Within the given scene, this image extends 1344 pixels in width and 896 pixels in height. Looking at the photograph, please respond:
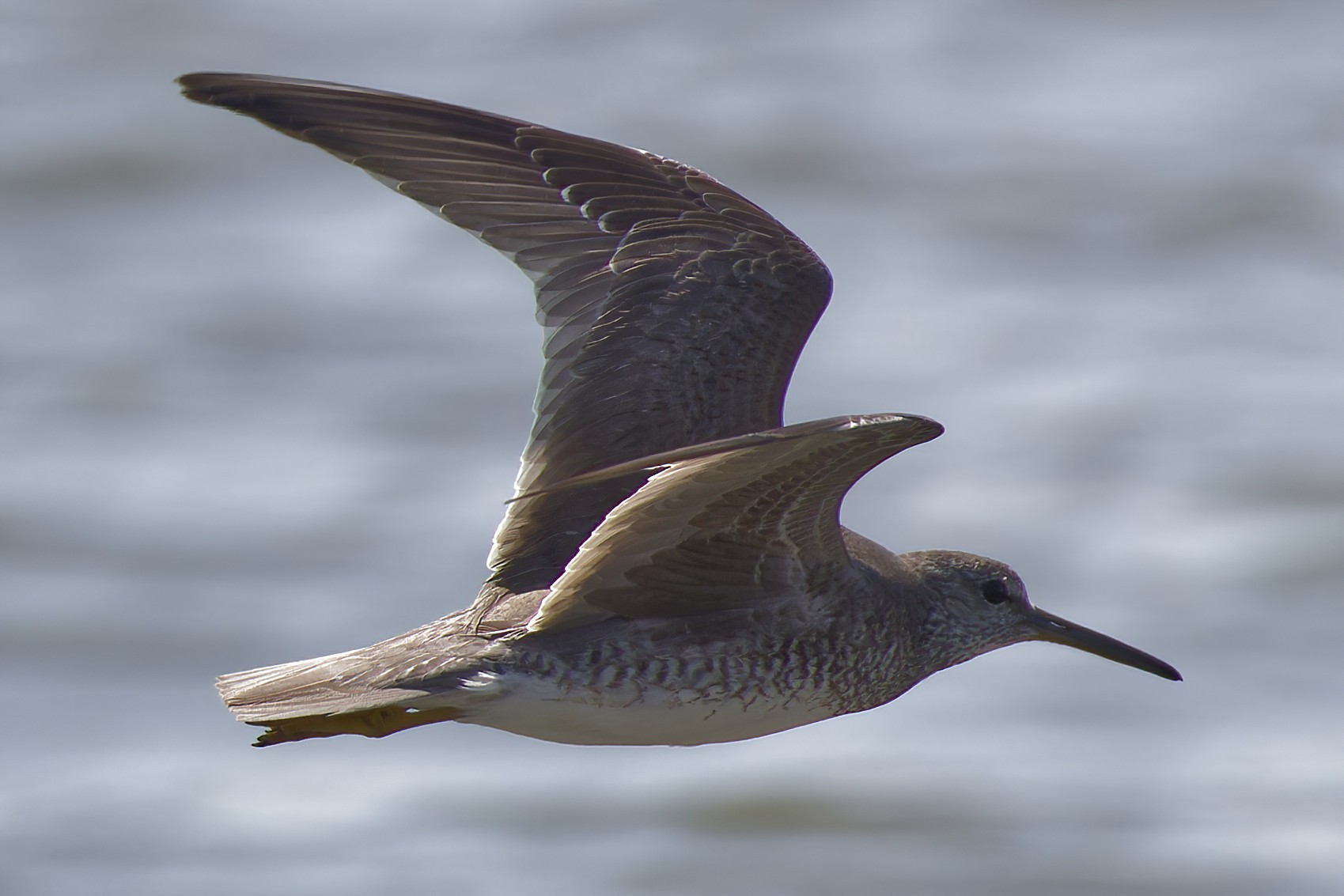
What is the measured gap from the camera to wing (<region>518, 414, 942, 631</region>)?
5375mm

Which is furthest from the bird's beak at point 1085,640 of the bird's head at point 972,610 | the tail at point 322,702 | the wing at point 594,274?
the tail at point 322,702

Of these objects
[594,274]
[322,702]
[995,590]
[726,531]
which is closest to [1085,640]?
[995,590]

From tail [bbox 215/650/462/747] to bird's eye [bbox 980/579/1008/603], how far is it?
195 centimetres

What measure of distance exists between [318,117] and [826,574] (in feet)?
6.90

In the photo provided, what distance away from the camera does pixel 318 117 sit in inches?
256

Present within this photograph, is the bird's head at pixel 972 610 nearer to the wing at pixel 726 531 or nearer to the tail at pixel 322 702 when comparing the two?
the wing at pixel 726 531

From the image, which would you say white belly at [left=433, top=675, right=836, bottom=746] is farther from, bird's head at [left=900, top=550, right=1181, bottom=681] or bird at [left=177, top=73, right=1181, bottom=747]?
bird's head at [left=900, top=550, right=1181, bottom=681]

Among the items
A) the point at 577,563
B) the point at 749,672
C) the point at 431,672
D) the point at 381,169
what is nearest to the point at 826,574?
the point at 749,672

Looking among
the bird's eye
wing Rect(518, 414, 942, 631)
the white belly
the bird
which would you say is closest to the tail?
the bird

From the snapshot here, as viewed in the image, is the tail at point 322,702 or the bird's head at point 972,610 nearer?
the tail at point 322,702

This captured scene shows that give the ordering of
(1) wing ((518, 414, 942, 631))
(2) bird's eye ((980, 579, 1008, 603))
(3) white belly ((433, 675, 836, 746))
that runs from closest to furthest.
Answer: (1) wing ((518, 414, 942, 631)) → (3) white belly ((433, 675, 836, 746)) → (2) bird's eye ((980, 579, 1008, 603))

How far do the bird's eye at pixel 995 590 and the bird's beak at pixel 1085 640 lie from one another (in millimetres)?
137

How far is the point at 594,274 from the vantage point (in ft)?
22.7

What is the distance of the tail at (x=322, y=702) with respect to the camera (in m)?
6.00
